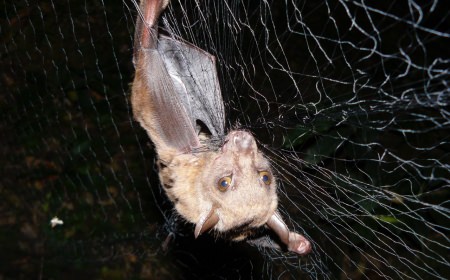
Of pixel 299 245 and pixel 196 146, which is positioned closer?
pixel 299 245

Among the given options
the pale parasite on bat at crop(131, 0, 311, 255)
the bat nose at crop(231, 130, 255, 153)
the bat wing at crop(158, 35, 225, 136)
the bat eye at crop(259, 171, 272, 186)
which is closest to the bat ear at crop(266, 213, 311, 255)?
the pale parasite on bat at crop(131, 0, 311, 255)

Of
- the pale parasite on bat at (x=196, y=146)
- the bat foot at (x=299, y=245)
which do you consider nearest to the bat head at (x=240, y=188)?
the pale parasite on bat at (x=196, y=146)

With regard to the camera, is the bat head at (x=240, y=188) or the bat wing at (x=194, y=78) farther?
the bat wing at (x=194, y=78)

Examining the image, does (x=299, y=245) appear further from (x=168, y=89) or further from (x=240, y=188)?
(x=168, y=89)

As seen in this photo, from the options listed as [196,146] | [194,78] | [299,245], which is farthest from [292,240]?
[194,78]

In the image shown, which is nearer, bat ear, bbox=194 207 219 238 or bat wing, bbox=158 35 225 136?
bat ear, bbox=194 207 219 238

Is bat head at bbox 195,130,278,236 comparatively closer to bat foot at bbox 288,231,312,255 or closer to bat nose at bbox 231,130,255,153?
bat nose at bbox 231,130,255,153

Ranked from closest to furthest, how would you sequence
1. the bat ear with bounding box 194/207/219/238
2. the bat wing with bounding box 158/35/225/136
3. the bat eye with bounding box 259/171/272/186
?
the bat ear with bounding box 194/207/219/238 < the bat eye with bounding box 259/171/272/186 < the bat wing with bounding box 158/35/225/136

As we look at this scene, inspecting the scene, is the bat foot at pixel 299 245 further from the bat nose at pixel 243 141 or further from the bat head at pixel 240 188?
the bat nose at pixel 243 141
